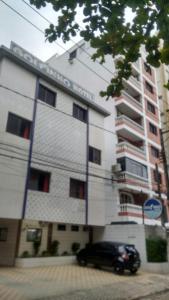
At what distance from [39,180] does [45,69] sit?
27.3 feet

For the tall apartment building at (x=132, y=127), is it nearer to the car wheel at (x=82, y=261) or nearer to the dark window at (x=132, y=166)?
the dark window at (x=132, y=166)

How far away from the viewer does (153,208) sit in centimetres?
1429

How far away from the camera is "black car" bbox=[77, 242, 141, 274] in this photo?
48.3ft

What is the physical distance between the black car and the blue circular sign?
2.50 m

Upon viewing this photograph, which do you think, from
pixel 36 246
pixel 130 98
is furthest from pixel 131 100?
pixel 36 246

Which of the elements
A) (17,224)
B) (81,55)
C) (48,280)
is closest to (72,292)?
(48,280)

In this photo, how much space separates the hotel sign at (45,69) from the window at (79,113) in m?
0.97

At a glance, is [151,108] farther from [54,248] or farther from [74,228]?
[54,248]

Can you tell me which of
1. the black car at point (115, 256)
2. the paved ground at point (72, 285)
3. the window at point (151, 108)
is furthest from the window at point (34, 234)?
the window at point (151, 108)

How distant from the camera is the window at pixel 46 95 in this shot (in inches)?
757

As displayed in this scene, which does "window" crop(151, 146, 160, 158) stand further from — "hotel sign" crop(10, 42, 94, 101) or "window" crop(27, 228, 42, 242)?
"window" crop(27, 228, 42, 242)

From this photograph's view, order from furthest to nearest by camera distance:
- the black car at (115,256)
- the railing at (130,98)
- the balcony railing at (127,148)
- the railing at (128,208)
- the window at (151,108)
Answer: the window at (151,108), the railing at (130,98), the balcony railing at (127,148), the railing at (128,208), the black car at (115,256)

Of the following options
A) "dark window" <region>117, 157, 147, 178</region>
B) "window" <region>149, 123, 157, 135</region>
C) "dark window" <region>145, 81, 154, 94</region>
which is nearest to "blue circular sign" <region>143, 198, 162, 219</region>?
"dark window" <region>117, 157, 147, 178</region>

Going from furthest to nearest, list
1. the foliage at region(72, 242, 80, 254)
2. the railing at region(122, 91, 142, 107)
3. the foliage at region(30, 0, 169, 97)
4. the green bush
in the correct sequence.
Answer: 1. the railing at region(122, 91, 142, 107)
2. the foliage at region(72, 242, 80, 254)
3. the green bush
4. the foliage at region(30, 0, 169, 97)
